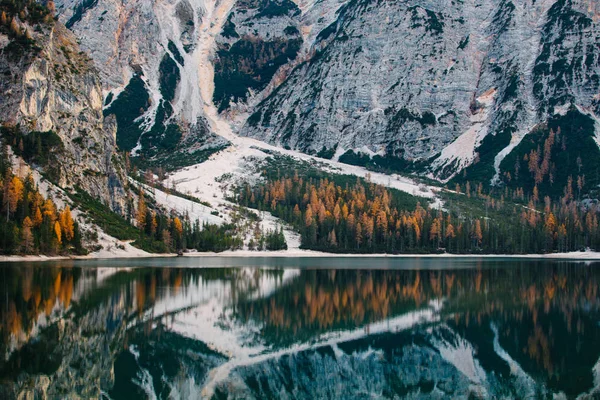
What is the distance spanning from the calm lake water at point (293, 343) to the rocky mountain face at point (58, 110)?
90932 millimetres

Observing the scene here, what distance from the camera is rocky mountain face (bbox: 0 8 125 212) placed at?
14025 centimetres

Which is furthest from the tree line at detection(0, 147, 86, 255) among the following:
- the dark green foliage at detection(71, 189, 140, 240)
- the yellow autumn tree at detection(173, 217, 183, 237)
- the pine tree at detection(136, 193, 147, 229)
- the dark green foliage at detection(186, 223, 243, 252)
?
the dark green foliage at detection(186, 223, 243, 252)

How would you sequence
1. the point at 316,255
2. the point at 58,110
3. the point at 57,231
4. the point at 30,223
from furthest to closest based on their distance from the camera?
the point at 316,255
the point at 58,110
the point at 57,231
the point at 30,223

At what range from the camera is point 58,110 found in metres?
155

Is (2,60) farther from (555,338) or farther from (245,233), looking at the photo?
(555,338)

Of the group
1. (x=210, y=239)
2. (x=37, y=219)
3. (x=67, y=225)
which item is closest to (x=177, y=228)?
(x=210, y=239)

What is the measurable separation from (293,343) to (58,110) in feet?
446

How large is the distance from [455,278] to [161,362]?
52967 millimetres

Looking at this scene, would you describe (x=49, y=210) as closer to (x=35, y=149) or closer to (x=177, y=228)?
(x=35, y=149)

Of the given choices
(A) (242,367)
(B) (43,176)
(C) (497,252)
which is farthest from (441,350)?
(C) (497,252)

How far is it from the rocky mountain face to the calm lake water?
90.9 metres

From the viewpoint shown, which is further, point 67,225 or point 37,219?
point 67,225

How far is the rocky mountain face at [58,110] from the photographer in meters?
140

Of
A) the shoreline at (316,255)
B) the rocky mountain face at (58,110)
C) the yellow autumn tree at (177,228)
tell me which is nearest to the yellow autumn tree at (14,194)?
the shoreline at (316,255)
